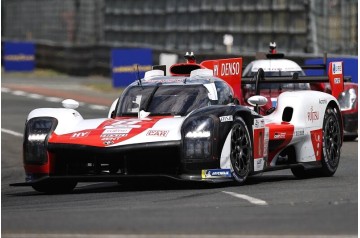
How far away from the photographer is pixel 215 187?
1240 centimetres

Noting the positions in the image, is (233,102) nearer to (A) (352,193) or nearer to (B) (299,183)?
(B) (299,183)

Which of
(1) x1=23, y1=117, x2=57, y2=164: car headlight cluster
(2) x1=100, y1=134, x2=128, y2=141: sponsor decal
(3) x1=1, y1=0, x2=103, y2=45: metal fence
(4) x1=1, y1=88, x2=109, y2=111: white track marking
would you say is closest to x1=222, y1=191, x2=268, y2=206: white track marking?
(2) x1=100, y1=134, x2=128, y2=141: sponsor decal

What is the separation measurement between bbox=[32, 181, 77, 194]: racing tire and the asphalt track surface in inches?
5.5

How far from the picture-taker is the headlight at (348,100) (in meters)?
20.3

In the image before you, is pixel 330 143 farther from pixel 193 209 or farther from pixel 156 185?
pixel 193 209

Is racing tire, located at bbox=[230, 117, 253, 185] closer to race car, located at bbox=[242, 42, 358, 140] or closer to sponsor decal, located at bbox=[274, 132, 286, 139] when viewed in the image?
sponsor decal, located at bbox=[274, 132, 286, 139]

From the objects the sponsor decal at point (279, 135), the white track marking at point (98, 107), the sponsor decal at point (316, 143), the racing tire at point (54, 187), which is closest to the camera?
the racing tire at point (54, 187)

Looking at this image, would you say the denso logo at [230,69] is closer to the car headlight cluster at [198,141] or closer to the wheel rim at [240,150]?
the wheel rim at [240,150]

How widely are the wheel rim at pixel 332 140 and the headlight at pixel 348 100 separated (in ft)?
19.1

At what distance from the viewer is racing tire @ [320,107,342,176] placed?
1409 cm

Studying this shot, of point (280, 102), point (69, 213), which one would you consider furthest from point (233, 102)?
point (69, 213)

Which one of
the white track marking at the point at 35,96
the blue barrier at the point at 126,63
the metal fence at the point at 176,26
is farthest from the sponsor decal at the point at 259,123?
the blue barrier at the point at 126,63

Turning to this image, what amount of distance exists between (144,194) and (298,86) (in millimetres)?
8142

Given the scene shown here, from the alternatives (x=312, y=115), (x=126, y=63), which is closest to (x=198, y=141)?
(x=312, y=115)
